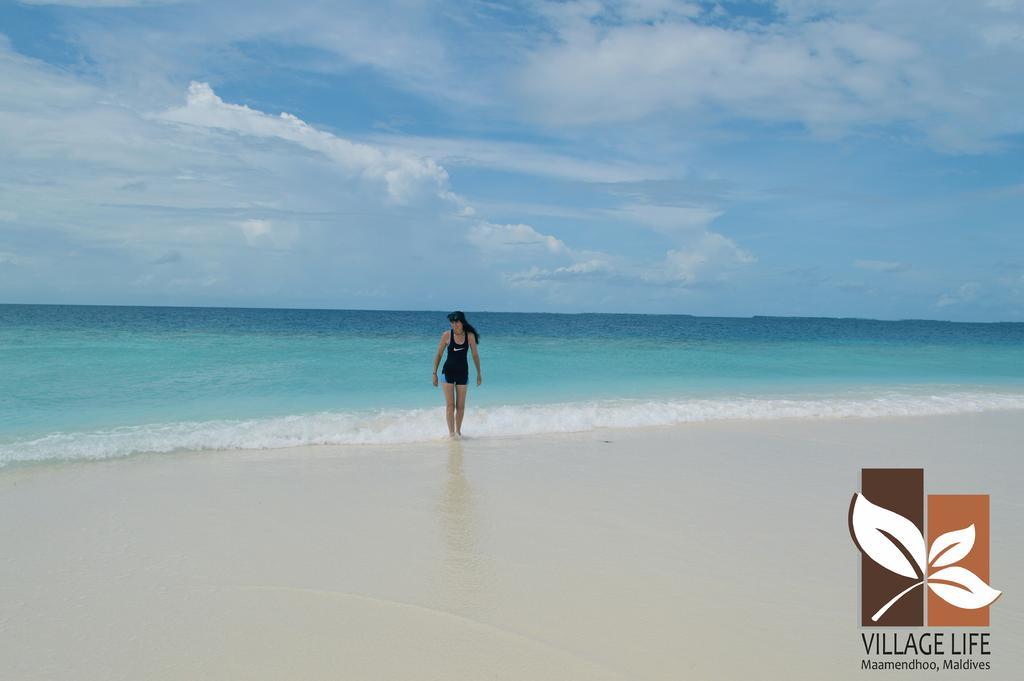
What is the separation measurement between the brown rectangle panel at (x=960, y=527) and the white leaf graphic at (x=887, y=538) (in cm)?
15

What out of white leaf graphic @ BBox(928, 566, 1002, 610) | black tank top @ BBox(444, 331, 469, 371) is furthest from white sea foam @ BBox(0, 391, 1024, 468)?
white leaf graphic @ BBox(928, 566, 1002, 610)

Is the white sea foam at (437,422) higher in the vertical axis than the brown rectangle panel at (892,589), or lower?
higher

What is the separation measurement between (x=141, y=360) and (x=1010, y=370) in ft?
99.1

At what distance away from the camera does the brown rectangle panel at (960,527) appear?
12.9 feet

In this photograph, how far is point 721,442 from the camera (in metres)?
8.90

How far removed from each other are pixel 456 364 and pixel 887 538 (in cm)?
581

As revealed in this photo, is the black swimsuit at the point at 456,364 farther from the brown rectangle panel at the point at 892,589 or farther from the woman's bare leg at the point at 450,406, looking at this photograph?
the brown rectangle panel at the point at 892,589

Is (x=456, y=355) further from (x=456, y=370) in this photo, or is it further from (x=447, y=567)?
(x=447, y=567)

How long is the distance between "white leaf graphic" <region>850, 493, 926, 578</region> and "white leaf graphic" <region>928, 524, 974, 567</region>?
0.28 feet

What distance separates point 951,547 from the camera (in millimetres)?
4914

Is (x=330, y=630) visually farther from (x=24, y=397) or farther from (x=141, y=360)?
(x=141, y=360)

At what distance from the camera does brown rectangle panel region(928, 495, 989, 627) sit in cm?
394

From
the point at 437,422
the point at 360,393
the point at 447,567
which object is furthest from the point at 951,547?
the point at 360,393

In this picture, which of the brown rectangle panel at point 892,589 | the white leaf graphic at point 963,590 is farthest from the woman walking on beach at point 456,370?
the white leaf graphic at point 963,590
